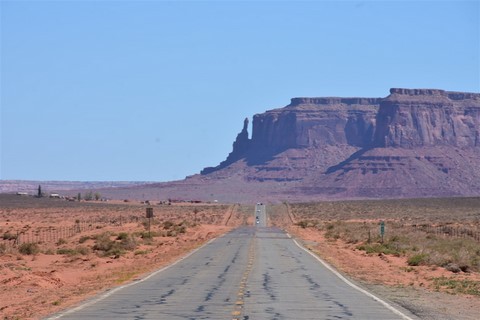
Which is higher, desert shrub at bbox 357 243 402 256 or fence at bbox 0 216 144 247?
fence at bbox 0 216 144 247

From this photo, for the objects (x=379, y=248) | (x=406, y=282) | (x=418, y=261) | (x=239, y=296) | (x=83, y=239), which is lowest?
(x=406, y=282)

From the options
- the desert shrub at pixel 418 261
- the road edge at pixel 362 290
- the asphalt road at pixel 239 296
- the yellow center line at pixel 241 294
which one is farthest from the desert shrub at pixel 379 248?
the asphalt road at pixel 239 296

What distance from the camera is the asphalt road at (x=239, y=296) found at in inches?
645

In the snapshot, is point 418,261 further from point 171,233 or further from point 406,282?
point 171,233

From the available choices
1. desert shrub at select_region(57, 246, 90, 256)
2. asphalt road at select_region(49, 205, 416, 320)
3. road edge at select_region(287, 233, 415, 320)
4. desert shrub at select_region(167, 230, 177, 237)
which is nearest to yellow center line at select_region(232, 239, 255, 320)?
asphalt road at select_region(49, 205, 416, 320)

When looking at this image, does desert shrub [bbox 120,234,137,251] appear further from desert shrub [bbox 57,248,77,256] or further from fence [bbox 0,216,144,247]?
fence [bbox 0,216,144,247]

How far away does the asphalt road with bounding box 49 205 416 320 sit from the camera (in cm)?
1639

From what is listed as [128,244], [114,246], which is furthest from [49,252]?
[128,244]

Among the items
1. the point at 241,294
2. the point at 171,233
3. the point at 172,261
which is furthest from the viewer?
the point at 171,233

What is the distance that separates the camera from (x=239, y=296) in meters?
19.6

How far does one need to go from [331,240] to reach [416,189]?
14251 cm

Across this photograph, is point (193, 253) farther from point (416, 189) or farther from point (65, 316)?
point (416, 189)

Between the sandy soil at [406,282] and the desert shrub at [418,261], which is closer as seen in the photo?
the sandy soil at [406,282]

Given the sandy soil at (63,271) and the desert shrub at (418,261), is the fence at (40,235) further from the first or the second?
the desert shrub at (418,261)
